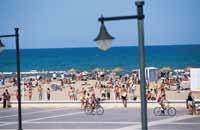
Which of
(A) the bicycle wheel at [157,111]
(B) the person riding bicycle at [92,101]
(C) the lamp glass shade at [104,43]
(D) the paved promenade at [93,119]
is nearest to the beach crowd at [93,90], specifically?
(A) the bicycle wheel at [157,111]

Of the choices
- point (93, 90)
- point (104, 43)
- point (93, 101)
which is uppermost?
point (104, 43)

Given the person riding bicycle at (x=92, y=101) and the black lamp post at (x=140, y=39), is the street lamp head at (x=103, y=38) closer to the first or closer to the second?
the black lamp post at (x=140, y=39)

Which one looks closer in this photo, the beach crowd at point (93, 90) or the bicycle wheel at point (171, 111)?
the bicycle wheel at point (171, 111)

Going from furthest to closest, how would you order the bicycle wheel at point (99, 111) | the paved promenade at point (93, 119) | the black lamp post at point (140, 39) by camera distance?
the bicycle wheel at point (99, 111)
the paved promenade at point (93, 119)
the black lamp post at point (140, 39)

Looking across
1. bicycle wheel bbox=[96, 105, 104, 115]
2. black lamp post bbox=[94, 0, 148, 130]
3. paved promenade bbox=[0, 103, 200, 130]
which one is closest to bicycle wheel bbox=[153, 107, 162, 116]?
paved promenade bbox=[0, 103, 200, 130]

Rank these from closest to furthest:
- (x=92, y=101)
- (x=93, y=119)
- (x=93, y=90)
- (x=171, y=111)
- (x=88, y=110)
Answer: (x=93, y=119) < (x=171, y=111) < (x=92, y=101) < (x=88, y=110) < (x=93, y=90)

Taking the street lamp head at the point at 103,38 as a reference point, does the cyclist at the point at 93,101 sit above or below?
below

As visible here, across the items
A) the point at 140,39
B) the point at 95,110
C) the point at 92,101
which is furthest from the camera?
the point at 95,110

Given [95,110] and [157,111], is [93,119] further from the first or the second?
[157,111]

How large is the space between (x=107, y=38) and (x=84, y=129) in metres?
16.0

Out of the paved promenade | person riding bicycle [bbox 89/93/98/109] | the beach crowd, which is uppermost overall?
the beach crowd

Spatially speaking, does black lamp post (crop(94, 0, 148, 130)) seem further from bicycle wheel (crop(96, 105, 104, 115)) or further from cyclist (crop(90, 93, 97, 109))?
bicycle wheel (crop(96, 105, 104, 115))

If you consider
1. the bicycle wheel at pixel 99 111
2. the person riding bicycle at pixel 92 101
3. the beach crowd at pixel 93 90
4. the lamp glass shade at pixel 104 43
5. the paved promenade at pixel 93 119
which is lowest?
the paved promenade at pixel 93 119

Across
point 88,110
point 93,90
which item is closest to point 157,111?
point 88,110
